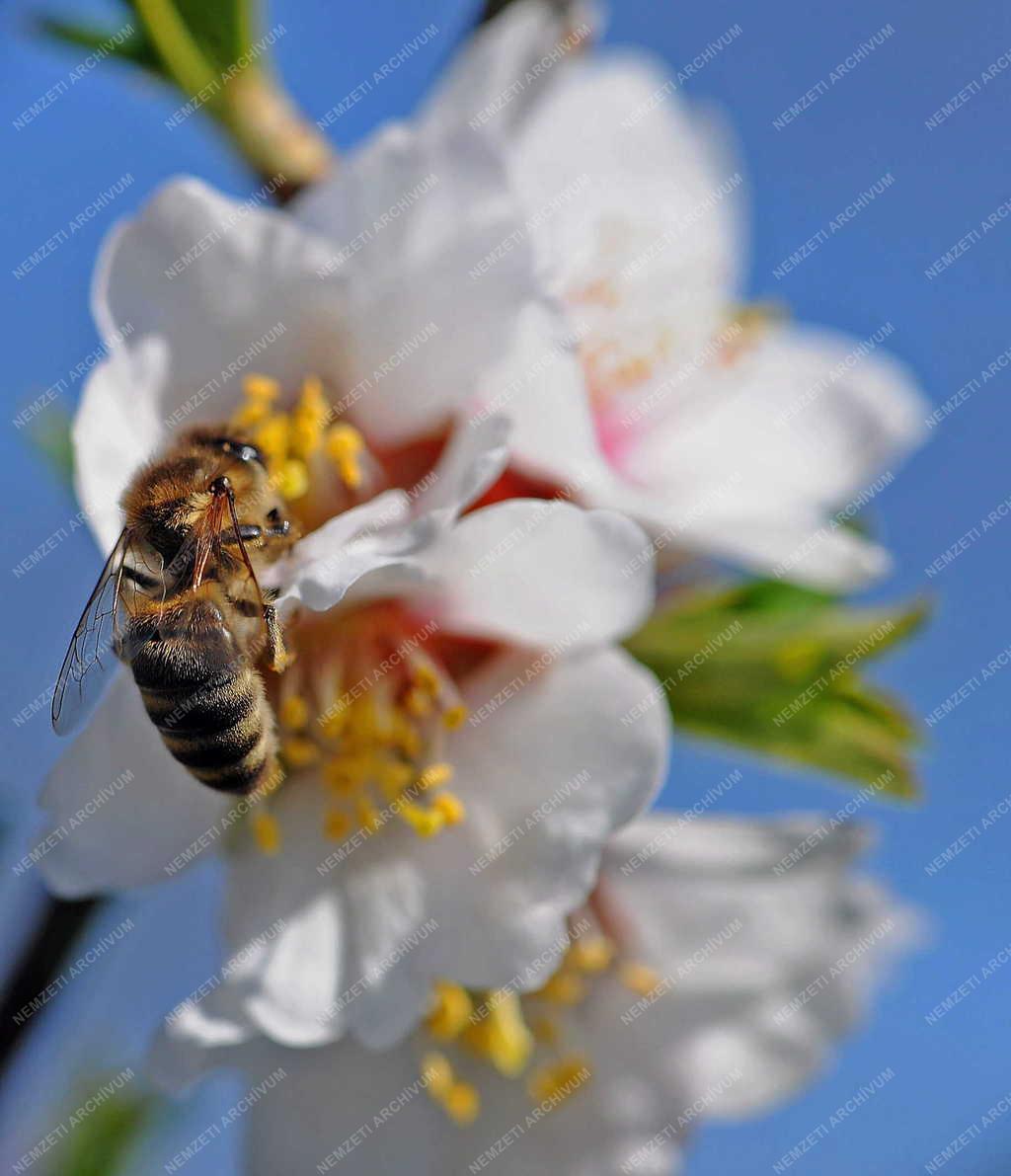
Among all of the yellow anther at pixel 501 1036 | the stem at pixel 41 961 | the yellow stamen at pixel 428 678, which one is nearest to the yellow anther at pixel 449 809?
the yellow stamen at pixel 428 678

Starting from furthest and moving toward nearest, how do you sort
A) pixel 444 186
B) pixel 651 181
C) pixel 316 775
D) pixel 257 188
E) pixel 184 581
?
1. pixel 651 181
2. pixel 257 188
3. pixel 316 775
4. pixel 444 186
5. pixel 184 581

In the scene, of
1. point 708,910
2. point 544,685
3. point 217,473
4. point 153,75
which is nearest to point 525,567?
point 544,685

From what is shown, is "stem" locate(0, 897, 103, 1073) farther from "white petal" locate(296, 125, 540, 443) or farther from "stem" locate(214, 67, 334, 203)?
"stem" locate(214, 67, 334, 203)

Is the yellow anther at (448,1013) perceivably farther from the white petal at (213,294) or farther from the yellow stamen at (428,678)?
the white petal at (213,294)

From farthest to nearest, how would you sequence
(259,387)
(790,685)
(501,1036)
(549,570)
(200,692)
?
(501,1036), (790,685), (259,387), (549,570), (200,692)

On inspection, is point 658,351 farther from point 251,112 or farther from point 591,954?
point 591,954

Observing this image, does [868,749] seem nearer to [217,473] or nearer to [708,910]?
[708,910]

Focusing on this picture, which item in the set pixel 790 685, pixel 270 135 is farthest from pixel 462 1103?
pixel 270 135
